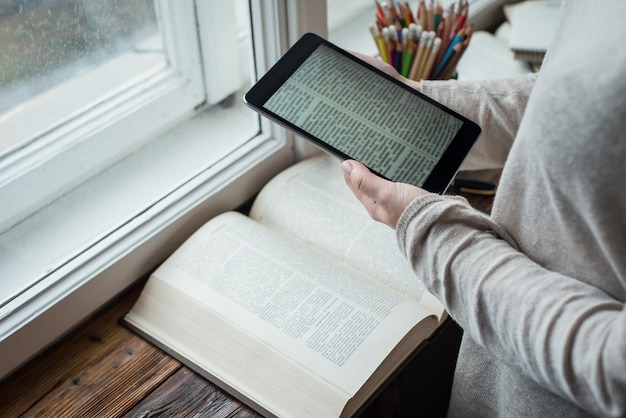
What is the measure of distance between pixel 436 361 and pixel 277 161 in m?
0.37

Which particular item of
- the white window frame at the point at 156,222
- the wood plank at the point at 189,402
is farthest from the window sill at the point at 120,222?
the wood plank at the point at 189,402

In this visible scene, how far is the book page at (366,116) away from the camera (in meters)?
0.71

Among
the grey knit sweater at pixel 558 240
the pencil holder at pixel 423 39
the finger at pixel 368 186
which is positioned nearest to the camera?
the grey knit sweater at pixel 558 240

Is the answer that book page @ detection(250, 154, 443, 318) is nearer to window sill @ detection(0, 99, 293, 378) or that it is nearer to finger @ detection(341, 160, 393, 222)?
window sill @ detection(0, 99, 293, 378)

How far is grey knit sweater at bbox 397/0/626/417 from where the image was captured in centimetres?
46

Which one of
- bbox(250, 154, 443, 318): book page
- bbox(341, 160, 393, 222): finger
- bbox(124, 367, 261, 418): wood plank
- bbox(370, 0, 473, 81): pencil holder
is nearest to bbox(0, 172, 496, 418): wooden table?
bbox(124, 367, 261, 418): wood plank

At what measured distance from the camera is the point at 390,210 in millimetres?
644

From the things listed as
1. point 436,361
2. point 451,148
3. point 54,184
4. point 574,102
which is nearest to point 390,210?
point 451,148

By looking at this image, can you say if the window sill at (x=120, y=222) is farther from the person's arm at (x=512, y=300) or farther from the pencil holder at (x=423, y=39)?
the person's arm at (x=512, y=300)

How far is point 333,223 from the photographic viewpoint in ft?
2.93

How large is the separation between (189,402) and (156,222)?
0.24 metres

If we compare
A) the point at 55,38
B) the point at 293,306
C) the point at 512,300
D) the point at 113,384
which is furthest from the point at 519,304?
the point at 55,38

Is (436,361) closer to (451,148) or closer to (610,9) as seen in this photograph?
(451,148)

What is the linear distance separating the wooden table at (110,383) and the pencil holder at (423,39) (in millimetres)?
398
